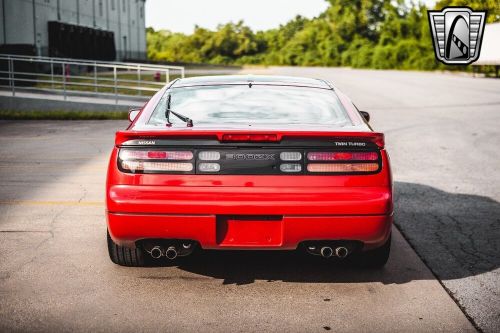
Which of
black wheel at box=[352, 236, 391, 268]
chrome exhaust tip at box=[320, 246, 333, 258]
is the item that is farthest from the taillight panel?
black wheel at box=[352, 236, 391, 268]

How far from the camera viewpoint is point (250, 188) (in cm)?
397

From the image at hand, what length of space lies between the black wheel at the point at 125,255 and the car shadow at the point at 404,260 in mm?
246

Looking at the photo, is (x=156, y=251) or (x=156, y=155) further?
(x=156, y=251)

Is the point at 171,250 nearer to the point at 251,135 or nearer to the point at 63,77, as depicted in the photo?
the point at 251,135

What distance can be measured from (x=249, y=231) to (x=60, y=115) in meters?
13.8

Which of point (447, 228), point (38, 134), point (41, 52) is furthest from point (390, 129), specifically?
point (41, 52)

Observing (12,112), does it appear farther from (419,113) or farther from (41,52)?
(41,52)

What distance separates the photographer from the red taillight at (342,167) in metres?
4.02

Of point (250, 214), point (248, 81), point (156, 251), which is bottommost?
point (156, 251)

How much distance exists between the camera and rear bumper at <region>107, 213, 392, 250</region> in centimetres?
398

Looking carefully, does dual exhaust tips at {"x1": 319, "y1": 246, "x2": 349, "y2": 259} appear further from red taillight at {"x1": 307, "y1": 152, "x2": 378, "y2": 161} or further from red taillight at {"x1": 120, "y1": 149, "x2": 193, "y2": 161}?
red taillight at {"x1": 120, "y1": 149, "x2": 193, "y2": 161}

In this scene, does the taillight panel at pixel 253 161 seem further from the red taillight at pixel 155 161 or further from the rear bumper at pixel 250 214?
the rear bumper at pixel 250 214

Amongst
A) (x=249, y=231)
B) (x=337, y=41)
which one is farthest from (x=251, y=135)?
(x=337, y=41)

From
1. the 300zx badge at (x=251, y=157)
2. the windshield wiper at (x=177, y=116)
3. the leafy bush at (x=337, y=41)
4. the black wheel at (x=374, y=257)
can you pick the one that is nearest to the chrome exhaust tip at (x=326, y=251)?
the black wheel at (x=374, y=257)
